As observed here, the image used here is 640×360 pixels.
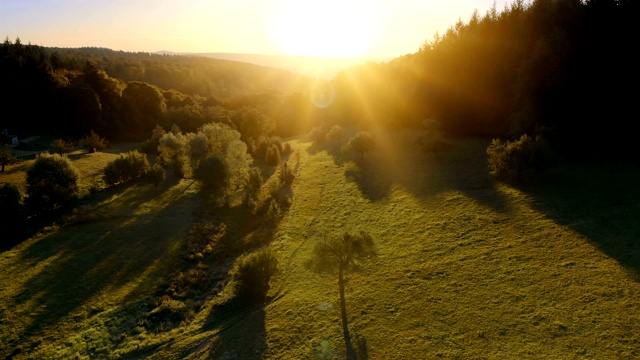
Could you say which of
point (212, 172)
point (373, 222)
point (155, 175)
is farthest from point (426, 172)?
point (155, 175)

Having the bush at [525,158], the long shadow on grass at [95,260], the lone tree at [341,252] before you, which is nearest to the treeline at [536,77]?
the bush at [525,158]

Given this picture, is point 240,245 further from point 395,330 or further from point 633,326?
point 633,326

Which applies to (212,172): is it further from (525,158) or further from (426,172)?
(525,158)

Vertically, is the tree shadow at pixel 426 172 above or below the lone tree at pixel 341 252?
above

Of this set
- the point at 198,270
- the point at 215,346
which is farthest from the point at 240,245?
the point at 215,346

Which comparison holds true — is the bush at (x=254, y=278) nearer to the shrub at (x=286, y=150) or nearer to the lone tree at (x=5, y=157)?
the lone tree at (x=5, y=157)

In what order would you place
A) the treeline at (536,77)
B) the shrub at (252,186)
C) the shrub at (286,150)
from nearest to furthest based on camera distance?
the treeline at (536,77)
the shrub at (252,186)
the shrub at (286,150)
